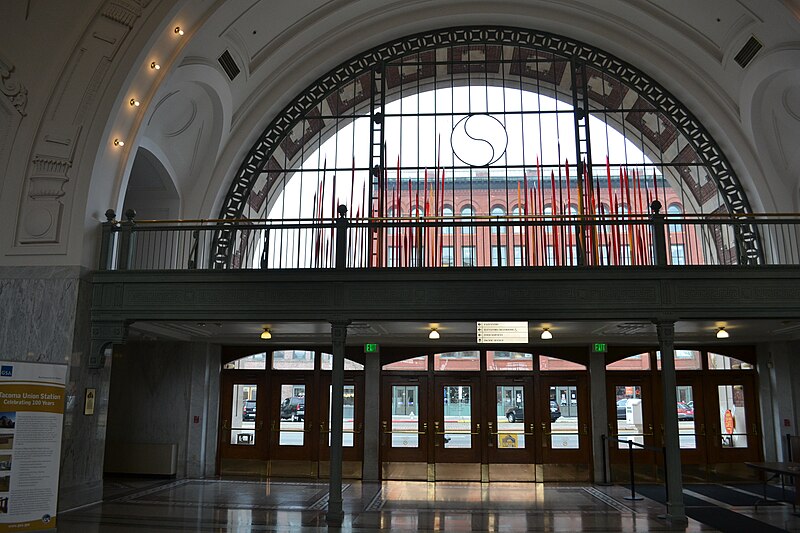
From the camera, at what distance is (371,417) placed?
1362 cm

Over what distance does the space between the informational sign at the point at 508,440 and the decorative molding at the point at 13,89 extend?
409 inches

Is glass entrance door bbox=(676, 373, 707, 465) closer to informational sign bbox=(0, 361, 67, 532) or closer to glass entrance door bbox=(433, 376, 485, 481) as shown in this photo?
glass entrance door bbox=(433, 376, 485, 481)

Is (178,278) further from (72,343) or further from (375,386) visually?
(375,386)

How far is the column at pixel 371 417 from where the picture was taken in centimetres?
1339

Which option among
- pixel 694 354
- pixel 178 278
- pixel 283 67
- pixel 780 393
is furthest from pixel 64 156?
pixel 780 393

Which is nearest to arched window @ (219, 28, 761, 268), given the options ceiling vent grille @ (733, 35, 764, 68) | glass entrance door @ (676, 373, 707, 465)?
ceiling vent grille @ (733, 35, 764, 68)

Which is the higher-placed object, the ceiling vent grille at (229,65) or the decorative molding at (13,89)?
the ceiling vent grille at (229,65)

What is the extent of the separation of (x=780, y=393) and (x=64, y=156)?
13.7m

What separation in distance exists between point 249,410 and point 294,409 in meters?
0.96

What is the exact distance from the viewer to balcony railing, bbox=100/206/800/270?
9.98m

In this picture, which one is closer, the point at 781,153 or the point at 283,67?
the point at 781,153

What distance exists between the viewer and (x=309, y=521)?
9.33 metres

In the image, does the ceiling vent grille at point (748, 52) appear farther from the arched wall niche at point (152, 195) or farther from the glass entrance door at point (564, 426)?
the arched wall niche at point (152, 195)

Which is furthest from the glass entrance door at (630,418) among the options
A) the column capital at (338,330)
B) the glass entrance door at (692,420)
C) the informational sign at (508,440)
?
the column capital at (338,330)
